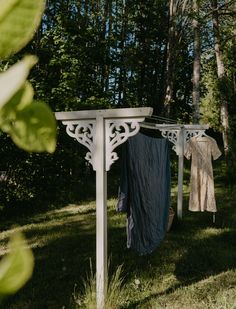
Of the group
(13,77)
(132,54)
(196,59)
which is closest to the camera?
(13,77)

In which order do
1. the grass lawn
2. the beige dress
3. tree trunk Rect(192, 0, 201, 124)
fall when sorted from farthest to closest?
tree trunk Rect(192, 0, 201, 124)
the beige dress
the grass lawn

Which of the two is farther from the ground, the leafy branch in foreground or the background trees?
the background trees

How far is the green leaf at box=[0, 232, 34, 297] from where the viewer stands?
109 mm

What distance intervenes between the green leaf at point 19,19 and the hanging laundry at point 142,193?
408cm

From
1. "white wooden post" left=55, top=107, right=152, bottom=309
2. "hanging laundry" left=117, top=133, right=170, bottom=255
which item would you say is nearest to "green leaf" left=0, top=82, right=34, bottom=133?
"white wooden post" left=55, top=107, right=152, bottom=309

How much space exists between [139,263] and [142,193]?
1258mm

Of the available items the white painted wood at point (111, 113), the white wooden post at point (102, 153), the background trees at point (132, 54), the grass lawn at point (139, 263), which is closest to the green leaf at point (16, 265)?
the white painted wood at point (111, 113)

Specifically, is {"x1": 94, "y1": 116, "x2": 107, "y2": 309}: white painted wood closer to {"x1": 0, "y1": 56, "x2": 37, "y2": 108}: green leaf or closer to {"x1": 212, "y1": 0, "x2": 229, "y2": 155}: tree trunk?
{"x1": 0, "y1": 56, "x2": 37, "y2": 108}: green leaf

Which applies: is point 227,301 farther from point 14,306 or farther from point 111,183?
point 111,183

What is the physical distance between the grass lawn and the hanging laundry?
485 mm

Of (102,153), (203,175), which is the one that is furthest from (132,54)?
(102,153)

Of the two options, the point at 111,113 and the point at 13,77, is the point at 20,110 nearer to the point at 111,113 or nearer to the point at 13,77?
the point at 13,77

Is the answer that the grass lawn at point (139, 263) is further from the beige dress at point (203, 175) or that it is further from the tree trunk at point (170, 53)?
the tree trunk at point (170, 53)

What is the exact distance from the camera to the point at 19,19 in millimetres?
130
